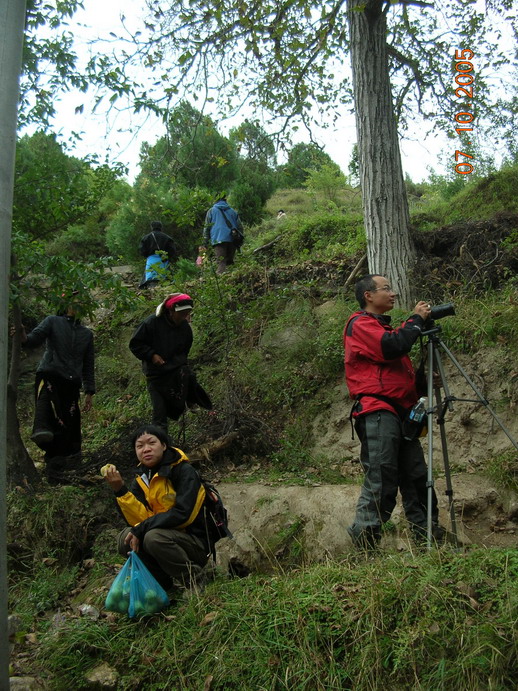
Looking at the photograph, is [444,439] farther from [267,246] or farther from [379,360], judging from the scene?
[267,246]

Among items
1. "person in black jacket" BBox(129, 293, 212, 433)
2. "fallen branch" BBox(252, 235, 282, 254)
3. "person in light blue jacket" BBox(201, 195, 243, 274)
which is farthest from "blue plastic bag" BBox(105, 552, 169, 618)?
"fallen branch" BBox(252, 235, 282, 254)

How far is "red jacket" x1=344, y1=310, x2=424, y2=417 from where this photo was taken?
450cm

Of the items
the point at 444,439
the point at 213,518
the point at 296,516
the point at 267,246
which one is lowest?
the point at 296,516

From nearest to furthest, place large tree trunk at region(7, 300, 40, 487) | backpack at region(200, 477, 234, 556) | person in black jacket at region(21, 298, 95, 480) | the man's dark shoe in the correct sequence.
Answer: backpack at region(200, 477, 234, 556), large tree trunk at region(7, 300, 40, 487), the man's dark shoe, person in black jacket at region(21, 298, 95, 480)

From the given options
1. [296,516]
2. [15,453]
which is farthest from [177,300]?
→ [296,516]

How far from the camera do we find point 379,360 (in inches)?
182

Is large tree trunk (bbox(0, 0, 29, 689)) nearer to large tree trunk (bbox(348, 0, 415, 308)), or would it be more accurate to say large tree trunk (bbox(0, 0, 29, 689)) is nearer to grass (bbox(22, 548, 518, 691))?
grass (bbox(22, 548, 518, 691))

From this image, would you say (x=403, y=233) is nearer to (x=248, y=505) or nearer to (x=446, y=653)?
(x=248, y=505)

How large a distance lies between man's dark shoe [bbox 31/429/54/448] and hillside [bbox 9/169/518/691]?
1.49 feet

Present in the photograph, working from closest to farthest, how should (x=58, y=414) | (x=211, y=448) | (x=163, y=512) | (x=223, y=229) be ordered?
(x=163, y=512)
(x=58, y=414)
(x=211, y=448)
(x=223, y=229)

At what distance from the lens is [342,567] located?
158 inches

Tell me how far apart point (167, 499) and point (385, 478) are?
156cm

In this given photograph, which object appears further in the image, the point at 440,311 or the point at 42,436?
the point at 42,436

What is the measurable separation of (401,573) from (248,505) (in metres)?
2.60
